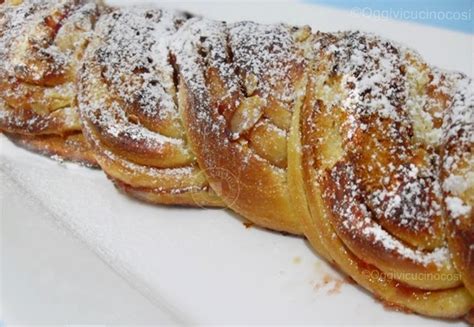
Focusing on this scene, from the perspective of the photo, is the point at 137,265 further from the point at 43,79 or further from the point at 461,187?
the point at 461,187

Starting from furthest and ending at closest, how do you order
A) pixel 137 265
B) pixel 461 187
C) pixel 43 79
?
pixel 43 79
pixel 137 265
pixel 461 187

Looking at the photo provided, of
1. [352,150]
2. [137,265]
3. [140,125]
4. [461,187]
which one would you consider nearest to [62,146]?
[140,125]

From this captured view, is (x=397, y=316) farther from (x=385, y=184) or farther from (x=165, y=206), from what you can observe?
(x=165, y=206)

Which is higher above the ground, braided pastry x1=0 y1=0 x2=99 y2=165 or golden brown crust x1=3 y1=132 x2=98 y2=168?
braided pastry x1=0 y1=0 x2=99 y2=165

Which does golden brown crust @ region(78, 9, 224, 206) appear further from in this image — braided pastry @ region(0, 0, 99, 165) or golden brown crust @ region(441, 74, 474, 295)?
golden brown crust @ region(441, 74, 474, 295)

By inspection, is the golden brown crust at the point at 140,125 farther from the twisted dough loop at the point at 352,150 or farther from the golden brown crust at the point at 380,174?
the golden brown crust at the point at 380,174

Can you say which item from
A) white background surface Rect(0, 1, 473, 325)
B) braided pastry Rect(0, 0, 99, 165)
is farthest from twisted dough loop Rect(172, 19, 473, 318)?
braided pastry Rect(0, 0, 99, 165)

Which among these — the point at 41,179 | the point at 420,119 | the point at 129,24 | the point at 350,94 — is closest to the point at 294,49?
the point at 350,94
